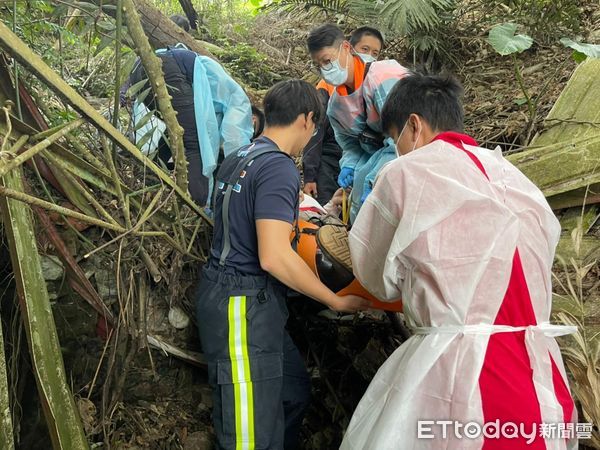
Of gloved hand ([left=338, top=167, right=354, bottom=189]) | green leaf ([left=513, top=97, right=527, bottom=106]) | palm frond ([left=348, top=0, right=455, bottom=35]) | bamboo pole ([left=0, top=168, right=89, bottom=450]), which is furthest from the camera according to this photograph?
palm frond ([left=348, top=0, right=455, bottom=35])

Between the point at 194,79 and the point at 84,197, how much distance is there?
3.53 ft

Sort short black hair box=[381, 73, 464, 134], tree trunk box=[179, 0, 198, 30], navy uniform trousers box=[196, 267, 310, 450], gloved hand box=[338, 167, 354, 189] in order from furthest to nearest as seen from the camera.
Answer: tree trunk box=[179, 0, 198, 30] → gloved hand box=[338, 167, 354, 189] → navy uniform trousers box=[196, 267, 310, 450] → short black hair box=[381, 73, 464, 134]

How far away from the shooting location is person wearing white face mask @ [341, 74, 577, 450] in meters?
1.45

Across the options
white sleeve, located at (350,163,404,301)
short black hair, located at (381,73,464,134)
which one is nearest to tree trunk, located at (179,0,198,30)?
short black hair, located at (381,73,464,134)

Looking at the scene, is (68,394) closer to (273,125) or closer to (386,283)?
(386,283)

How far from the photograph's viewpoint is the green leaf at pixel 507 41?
3.77 m

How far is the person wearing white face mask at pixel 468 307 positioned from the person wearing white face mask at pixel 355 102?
1.28 metres

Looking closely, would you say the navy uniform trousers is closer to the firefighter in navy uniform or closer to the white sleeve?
the firefighter in navy uniform

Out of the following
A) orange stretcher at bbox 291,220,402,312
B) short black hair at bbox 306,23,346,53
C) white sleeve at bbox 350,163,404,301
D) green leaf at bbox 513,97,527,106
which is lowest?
green leaf at bbox 513,97,527,106

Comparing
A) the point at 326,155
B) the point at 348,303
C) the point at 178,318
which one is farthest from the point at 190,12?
the point at 348,303

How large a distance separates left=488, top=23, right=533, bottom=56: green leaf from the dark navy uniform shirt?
2.40 m

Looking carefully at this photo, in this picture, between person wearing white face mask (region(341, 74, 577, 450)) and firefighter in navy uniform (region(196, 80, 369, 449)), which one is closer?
person wearing white face mask (region(341, 74, 577, 450))

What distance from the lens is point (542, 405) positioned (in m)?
1.46

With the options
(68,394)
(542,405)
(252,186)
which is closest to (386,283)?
(542,405)
